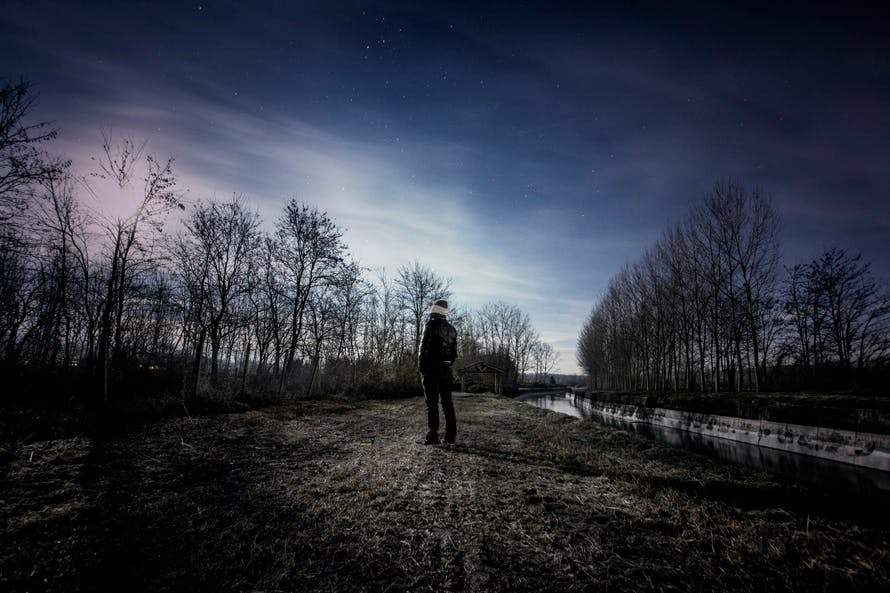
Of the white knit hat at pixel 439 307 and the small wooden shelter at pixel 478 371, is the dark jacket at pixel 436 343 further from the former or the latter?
the small wooden shelter at pixel 478 371

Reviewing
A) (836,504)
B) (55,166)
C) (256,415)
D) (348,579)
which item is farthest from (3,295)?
(836,504)

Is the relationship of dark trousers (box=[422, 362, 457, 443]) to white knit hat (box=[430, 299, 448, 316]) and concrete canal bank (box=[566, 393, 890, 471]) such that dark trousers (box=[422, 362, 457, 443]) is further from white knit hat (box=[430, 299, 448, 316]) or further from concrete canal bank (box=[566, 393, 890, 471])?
concrete canal bank (box=[566, 393, 890, 471])

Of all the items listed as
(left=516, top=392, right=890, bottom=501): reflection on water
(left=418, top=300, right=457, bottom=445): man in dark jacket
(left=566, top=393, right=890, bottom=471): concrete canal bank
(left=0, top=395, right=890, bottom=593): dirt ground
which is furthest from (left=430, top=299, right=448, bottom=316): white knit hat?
(left=566, top=393, right=890, bottom=471): concrete canal bank

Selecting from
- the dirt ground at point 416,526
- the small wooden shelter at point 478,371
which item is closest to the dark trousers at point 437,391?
the dirt ground at point 416,526

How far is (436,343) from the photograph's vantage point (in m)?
5.36

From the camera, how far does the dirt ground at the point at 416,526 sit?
6.05 ft

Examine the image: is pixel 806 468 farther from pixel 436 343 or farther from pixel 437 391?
pixel 436 343

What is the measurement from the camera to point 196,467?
13.3 feet

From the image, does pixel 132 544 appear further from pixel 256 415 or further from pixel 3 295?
pixel 3 295

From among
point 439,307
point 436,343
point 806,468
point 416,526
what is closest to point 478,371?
point 806,468

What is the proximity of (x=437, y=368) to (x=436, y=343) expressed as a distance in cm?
40

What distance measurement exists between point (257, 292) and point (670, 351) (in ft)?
91.1

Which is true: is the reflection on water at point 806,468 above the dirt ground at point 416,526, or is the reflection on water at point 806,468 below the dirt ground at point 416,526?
below

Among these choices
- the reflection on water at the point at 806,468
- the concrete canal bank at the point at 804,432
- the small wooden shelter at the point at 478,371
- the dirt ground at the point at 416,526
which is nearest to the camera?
the dirt ground at the point at 416,526
